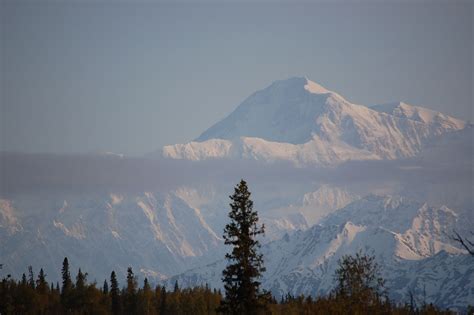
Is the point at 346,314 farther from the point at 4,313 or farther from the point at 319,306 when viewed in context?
the point at 4,313

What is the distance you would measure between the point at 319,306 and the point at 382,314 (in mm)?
16351

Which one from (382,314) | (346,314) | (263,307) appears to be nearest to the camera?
(263,307)

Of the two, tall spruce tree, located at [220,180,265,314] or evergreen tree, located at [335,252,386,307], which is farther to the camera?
evergreen tree, located at [335,252,386,307]

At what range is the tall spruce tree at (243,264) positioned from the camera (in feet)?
259

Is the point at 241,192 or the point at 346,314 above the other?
the point at 241,192

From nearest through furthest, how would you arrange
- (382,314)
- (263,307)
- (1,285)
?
(263,307) → (382,314) → (1,285)

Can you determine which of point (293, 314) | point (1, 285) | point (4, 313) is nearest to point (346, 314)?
point (293, 314)

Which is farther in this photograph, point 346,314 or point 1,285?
point 1,285

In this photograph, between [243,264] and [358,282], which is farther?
[358,282]

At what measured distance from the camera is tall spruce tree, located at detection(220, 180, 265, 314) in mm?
78812

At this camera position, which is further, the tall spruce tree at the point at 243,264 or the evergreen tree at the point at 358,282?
the evergreen tree at the point at 358,282

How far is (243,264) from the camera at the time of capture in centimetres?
7906

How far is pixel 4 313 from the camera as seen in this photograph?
17188cm

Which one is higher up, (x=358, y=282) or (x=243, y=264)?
(x=243, y=264)
